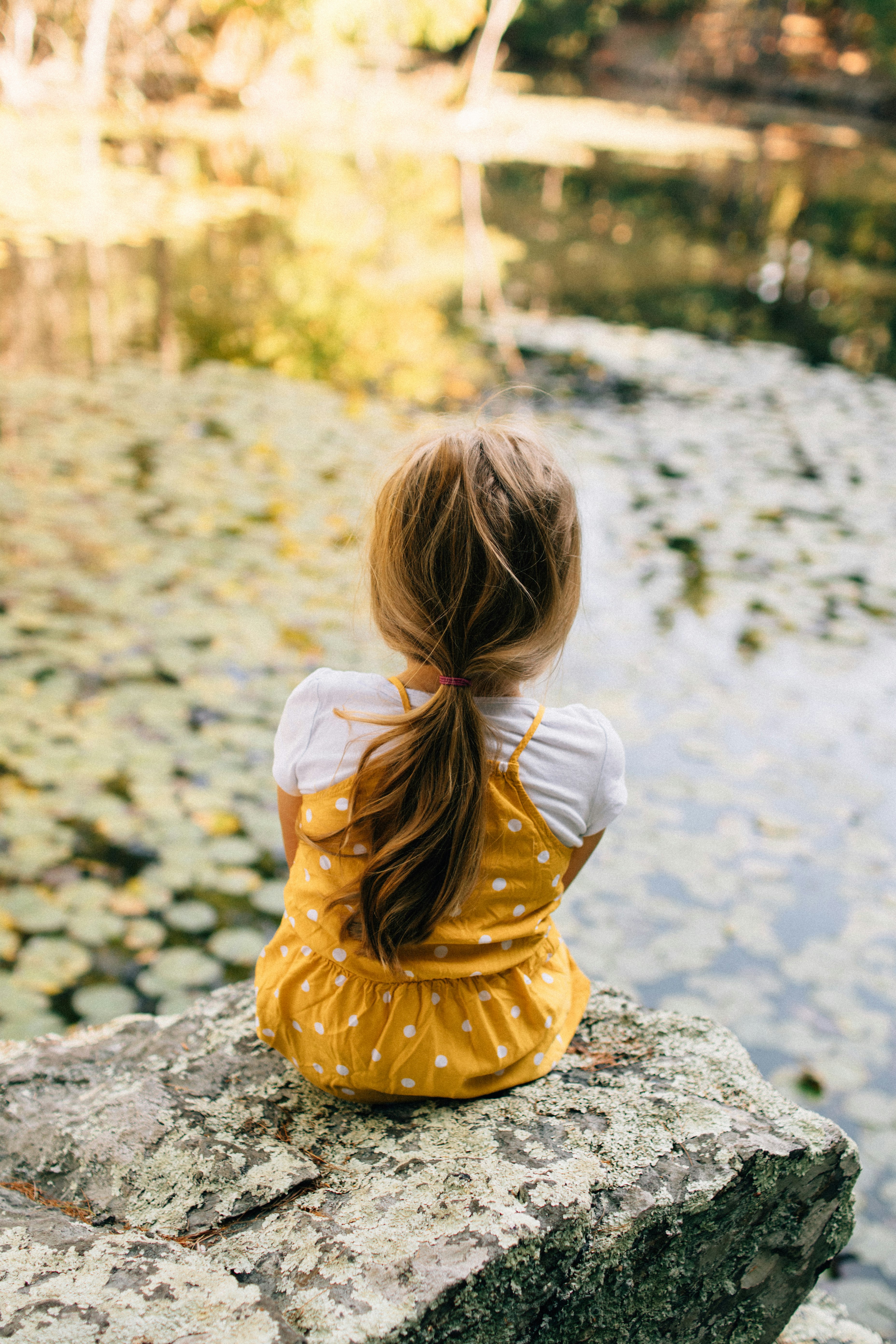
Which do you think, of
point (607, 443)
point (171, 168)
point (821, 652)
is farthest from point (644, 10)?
point (821, 652)

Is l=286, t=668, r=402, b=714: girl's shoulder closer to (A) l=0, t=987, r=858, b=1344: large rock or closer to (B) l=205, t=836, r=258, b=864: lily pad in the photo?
(A) l=0, t=987, r=858, b=1344: large rock

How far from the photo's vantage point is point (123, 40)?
12.1 m

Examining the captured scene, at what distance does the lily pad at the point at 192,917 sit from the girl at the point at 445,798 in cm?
91

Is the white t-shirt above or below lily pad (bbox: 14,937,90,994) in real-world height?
above

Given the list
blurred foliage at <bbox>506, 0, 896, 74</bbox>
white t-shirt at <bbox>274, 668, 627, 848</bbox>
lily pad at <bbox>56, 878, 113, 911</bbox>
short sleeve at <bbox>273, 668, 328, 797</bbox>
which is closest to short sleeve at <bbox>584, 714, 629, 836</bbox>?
white t-shirt at <bbox>274, 668, 627, 848</bbox>

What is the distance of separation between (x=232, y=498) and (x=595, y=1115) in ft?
10.2

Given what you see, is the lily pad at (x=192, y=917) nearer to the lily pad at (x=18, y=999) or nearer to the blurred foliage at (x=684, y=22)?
the lily pad at (x=18, y=999)

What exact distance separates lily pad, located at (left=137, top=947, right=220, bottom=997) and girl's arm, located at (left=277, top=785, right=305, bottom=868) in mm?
798

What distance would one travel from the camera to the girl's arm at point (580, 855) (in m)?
1.12

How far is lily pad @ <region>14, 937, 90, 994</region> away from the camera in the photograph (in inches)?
71.5

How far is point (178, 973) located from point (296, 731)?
3.50 feet

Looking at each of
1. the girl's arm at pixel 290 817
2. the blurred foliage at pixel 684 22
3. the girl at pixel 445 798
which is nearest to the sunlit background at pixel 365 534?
the girl at pixel 445 798

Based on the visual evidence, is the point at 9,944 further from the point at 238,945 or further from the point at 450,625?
the point at 450,625

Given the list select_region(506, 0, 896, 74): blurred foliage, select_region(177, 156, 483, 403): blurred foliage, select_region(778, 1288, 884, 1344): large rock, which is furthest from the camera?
select_region(506, 0, 896, 74): blurred foliage
